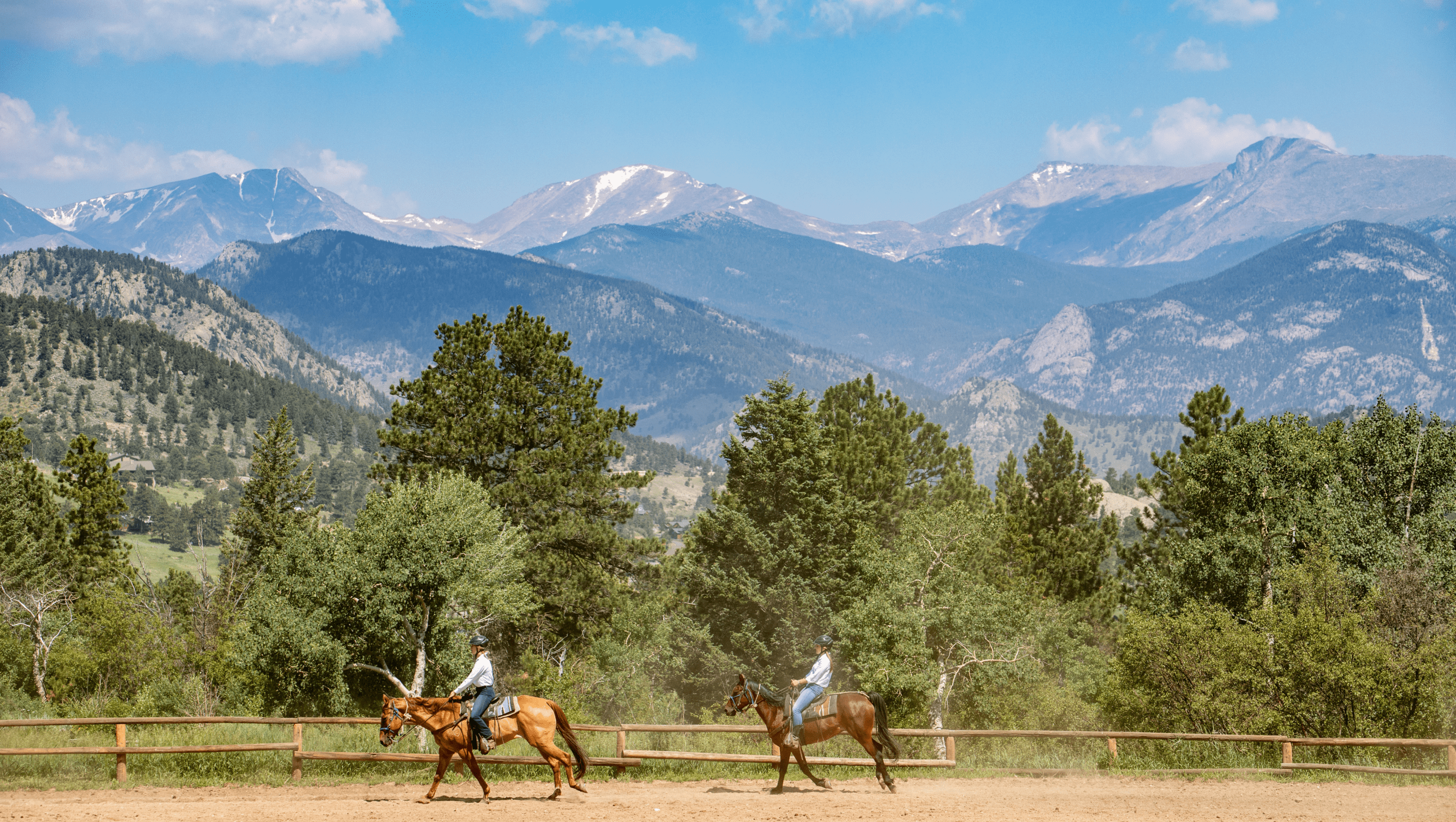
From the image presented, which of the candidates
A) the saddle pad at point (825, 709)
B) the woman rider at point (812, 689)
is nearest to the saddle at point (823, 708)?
the saddle pad at point (825, 709)

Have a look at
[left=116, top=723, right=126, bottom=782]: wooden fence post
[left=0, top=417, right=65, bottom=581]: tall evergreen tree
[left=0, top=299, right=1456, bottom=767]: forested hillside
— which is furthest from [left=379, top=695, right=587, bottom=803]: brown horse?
[left=0, top=417, right=65, bottom=581]: tall evergreen tree

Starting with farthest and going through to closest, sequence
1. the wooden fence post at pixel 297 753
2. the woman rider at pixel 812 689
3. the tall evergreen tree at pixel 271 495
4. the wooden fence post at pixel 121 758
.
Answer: the tall evergreen tree at pixel 271 495 < the wooden fence post at pixel 297 753 < the wooden fence post at pixel 121 758 < the woman rider at pixel 812 689

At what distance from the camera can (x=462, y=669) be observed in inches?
1459

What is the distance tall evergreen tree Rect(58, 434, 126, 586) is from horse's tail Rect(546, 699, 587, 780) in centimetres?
6448

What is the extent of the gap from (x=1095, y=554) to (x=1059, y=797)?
173ft

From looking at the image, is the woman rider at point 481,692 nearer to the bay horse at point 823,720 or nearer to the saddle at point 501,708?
the saddle at point 501,708

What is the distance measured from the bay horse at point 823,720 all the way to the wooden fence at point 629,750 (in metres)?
0.68

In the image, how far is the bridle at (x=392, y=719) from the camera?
21.0m

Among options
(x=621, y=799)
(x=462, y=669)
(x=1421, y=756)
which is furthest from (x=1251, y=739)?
(x=462, y=669)

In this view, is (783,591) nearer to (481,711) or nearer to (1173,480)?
(1173,480)

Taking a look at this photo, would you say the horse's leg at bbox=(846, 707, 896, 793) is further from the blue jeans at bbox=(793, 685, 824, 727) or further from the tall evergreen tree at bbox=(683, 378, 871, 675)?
the tall evergreen tree at bbox=(683, 378, 871, 675)

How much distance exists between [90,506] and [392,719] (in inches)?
2685

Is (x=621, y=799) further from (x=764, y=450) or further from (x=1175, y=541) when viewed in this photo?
(x=1175, y=541)

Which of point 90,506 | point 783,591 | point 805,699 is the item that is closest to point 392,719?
point 805,699
